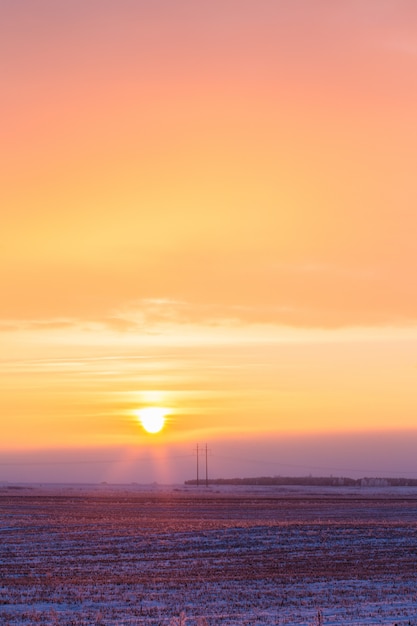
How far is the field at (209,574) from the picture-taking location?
63.7ft

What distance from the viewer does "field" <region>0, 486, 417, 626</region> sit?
19.4 metres

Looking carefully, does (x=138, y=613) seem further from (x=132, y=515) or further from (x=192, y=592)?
(x=132, y=515)

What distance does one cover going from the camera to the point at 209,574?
26.8 metres

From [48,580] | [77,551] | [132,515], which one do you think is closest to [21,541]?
[77,551]

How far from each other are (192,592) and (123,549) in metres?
13.1

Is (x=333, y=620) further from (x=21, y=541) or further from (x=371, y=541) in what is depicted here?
(x=21, y=541)

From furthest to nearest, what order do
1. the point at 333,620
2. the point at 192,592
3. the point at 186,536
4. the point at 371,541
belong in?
the point at 186,536, the point at 371,541, the point at 192,592, the point at 333,620

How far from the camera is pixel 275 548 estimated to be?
118ft

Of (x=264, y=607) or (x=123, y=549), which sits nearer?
(x=264, y=607)

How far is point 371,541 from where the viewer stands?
128 ft

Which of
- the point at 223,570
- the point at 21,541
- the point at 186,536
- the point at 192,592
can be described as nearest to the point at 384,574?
the point at 223,570

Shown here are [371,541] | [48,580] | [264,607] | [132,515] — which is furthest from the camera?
[132,515]

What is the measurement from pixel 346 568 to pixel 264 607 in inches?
344

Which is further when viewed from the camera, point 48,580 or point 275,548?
point 275,548
